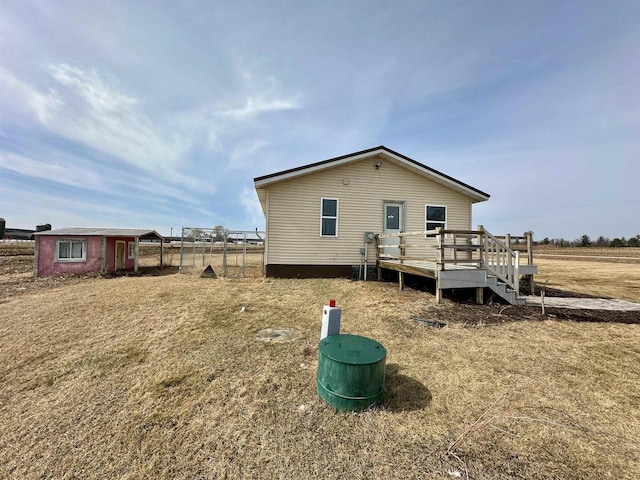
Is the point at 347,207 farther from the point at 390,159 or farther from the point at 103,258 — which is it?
the point at 103,258

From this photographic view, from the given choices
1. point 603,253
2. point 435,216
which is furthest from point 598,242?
point 435,216

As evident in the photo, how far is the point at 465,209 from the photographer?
11.5 meters

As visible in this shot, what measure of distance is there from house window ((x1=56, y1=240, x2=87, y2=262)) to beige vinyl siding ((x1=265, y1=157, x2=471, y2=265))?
10.4 m

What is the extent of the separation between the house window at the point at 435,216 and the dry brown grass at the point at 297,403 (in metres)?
6.08

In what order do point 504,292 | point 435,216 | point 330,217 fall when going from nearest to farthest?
point 504,292 < point 330,217 < point 435,216

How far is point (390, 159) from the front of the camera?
10.8 metres

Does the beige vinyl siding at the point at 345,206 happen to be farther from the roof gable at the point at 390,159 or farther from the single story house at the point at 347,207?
the roof gable at the point at 390,159

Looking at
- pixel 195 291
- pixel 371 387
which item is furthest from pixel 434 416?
pixel 195 291

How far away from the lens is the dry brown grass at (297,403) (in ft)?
7.42

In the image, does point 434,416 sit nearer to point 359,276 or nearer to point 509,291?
point 509,291

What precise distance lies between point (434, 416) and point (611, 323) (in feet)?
17.9

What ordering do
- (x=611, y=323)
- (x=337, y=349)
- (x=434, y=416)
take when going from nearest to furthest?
(x=434, y=416) < (x=337, y=349) < (x=611, y=323)

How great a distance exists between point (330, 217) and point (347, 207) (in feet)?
2.50

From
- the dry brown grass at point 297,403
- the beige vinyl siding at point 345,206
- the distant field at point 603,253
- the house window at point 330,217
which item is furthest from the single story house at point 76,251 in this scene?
the distant field at point 603,253
